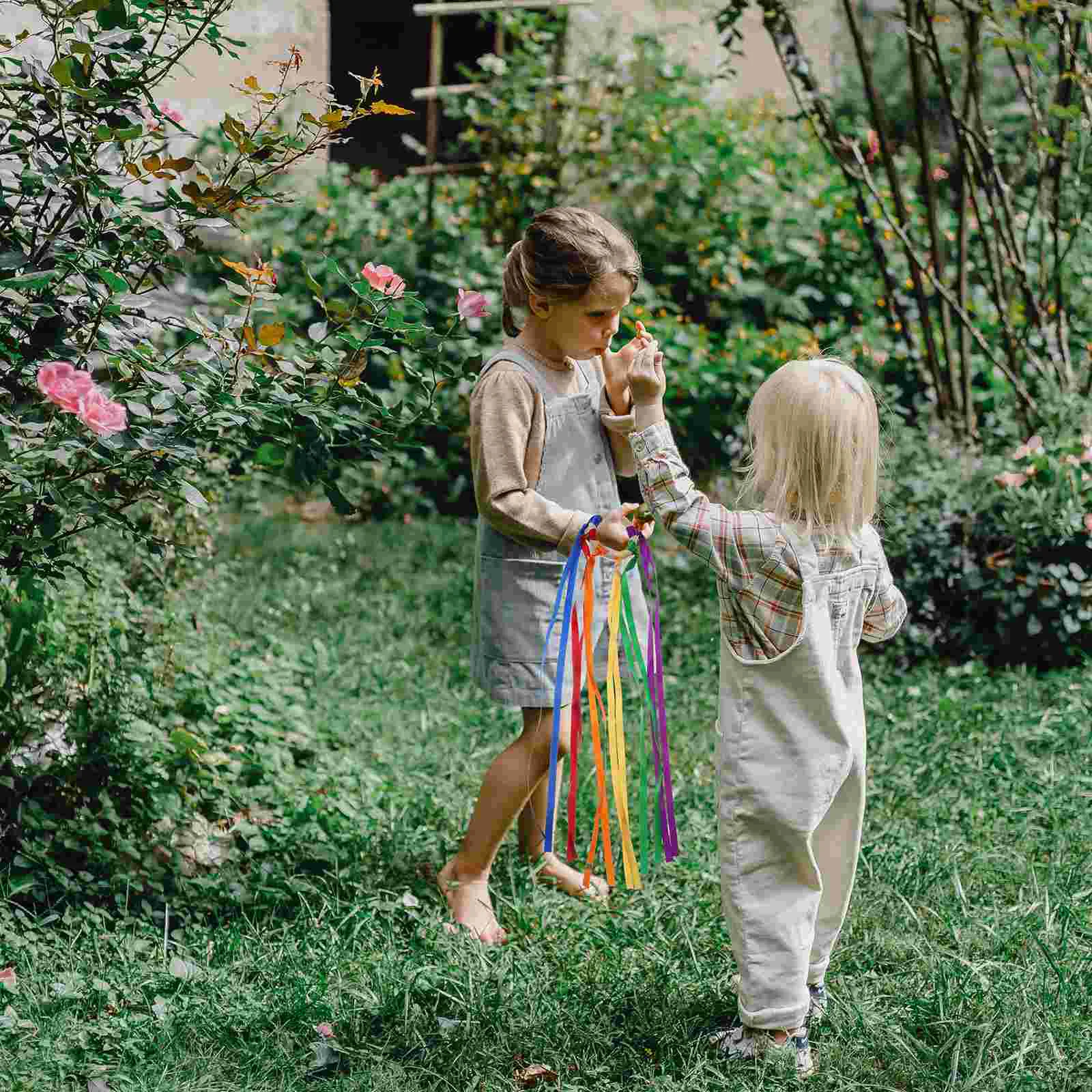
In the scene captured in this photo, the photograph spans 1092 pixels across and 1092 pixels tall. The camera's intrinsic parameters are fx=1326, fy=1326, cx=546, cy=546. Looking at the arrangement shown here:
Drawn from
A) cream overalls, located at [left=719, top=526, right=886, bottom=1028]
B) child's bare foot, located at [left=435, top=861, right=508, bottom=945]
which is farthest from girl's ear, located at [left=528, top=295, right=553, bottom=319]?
child's bare foot, located at [left=435, top=861, right=508, bottom=945]

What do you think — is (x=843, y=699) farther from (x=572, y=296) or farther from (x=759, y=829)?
(x=572, y=296)

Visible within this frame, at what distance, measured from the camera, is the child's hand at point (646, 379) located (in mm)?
2449

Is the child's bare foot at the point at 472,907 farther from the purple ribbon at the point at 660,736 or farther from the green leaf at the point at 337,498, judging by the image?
the green leaf at the point at 337,498

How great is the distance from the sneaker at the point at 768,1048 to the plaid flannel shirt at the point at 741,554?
70 cm

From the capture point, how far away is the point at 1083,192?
511 centimetres

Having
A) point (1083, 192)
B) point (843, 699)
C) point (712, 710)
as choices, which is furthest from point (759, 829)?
point (1083, 192)

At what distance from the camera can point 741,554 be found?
2326mm

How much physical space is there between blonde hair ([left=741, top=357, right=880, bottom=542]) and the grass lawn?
977 millimetres

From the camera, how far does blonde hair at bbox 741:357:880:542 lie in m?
2.31

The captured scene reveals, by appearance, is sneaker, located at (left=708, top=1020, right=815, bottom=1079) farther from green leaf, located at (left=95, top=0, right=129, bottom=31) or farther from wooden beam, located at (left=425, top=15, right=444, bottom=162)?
wooden beam, located at (left=425, top=15, right=444, bottom=162)

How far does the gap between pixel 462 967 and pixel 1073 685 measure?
2.36 meters

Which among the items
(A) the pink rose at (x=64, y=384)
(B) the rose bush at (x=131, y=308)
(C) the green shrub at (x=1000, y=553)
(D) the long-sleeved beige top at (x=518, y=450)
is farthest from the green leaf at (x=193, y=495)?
(C) the green shrub at (x=1000, y=553)

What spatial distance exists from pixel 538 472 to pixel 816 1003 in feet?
3.95

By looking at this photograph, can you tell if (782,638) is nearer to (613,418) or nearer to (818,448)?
(818,448)
